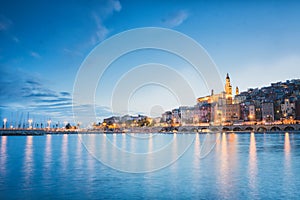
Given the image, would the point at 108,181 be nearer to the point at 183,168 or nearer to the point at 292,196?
the point at 183,168

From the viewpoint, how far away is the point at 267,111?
86.5 metres

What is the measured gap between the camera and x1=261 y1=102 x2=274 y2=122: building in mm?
84869

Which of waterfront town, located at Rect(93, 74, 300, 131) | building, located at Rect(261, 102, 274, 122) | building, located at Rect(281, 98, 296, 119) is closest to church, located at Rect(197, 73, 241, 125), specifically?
waterfront town, located at Rect(93, 74, 300, 131)

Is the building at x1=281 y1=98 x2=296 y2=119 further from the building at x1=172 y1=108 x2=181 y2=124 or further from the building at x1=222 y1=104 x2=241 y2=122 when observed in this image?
the building at x1=172 y1=108 x2=181 y2=124

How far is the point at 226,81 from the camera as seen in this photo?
11656 cm

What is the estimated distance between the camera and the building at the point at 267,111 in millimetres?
84869

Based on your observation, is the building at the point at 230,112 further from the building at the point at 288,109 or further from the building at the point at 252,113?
the building at the point at 288,109

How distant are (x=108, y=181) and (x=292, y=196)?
5.97 m

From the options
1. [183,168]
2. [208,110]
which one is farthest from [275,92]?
[183,168]

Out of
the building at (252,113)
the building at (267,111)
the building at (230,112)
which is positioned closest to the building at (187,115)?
the building at (230,112)

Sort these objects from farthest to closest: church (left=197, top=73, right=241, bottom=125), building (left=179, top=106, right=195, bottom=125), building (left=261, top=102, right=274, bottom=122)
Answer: building (left=179, top=106, right=195, bottom=125) → church (left=197, top=73, right=241, bottom=125) → building (left=261, top=102, right=274, bottom=122)

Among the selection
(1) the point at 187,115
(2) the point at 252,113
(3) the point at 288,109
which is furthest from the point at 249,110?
(1) the point at 187,115

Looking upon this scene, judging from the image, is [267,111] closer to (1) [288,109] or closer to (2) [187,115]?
(1) [288,109]

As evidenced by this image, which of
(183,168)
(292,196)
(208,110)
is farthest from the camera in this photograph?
(208,110)
